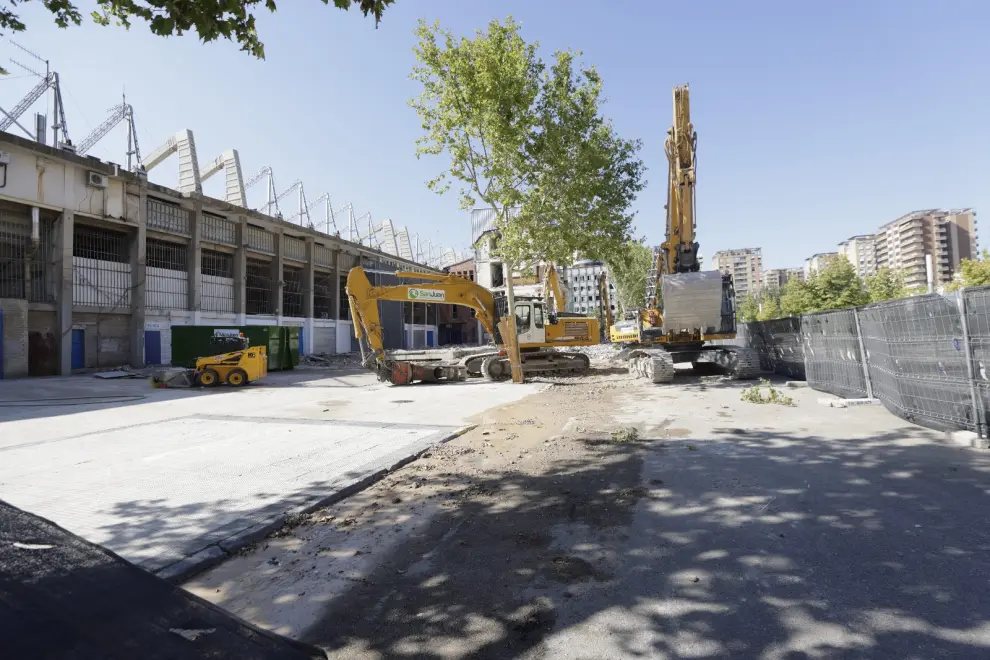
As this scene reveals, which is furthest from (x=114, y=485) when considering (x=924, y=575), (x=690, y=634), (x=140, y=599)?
(x=924, y=575)

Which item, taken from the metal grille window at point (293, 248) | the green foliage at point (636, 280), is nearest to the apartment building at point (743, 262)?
the green foliage at point (636, 280)

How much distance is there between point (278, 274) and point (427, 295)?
832 inches

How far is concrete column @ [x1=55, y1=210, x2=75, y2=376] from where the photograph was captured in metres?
22.3

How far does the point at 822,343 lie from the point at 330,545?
1170 cm

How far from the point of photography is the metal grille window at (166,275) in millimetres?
26844

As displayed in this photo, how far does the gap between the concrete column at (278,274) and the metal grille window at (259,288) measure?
28 centimetres

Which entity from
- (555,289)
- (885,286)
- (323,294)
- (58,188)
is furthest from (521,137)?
(885,286)

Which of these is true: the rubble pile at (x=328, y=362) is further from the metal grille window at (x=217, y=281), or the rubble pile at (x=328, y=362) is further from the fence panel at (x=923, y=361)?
the fence panel at (x=923, y=361)

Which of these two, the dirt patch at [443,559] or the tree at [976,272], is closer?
the dirt patch at [443,559]

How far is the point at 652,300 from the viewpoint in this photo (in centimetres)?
1770

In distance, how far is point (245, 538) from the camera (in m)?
4.25

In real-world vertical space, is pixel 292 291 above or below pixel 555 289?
above

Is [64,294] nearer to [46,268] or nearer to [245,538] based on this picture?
[46,268]

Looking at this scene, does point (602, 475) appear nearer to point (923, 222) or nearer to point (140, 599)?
point (140, 599)
